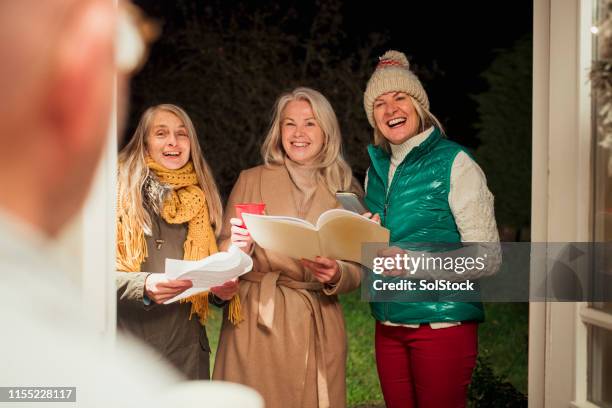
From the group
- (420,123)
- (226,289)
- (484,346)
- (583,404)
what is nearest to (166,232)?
(226,289)

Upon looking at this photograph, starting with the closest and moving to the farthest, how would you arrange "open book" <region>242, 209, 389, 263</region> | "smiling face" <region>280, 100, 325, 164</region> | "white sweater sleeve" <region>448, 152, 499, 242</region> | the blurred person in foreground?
the blurred person in foreground, "open book" <region>242, 209, 389, 263</region>, "white sweater sleeve" <region>448, 152, 499, 242</region>, "smiling face" <region>280, 100, 325, 164</region>

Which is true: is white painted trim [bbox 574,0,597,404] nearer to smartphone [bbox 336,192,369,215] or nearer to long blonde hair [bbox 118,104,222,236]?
smartphone [bbox 336,192,369,215]

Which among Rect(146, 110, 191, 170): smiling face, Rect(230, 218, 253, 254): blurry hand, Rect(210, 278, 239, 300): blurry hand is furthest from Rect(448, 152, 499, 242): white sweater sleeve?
Rect(146, 110, 191, 170): smiling face

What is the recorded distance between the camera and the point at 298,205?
3.32 metres

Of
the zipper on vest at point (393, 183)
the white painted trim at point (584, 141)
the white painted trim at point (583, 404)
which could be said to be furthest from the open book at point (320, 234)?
the white painted trim at point (583, 404)

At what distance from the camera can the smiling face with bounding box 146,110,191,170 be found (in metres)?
3.23

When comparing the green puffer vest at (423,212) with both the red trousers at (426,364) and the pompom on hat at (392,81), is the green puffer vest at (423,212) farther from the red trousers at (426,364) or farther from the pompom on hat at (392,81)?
the pompom on hat at (392,81)

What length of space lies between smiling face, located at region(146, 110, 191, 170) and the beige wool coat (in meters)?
0.29

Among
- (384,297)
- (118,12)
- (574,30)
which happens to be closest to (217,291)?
(384,297)

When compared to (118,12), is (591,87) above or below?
below

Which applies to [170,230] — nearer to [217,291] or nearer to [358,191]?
[217,291]

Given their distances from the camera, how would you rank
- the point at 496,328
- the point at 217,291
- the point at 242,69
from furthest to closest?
1. the point at 496,328
2. the point at 242,69
3. the point at 217,291

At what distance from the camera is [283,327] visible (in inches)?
130

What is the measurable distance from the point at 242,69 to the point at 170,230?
0.87 m
